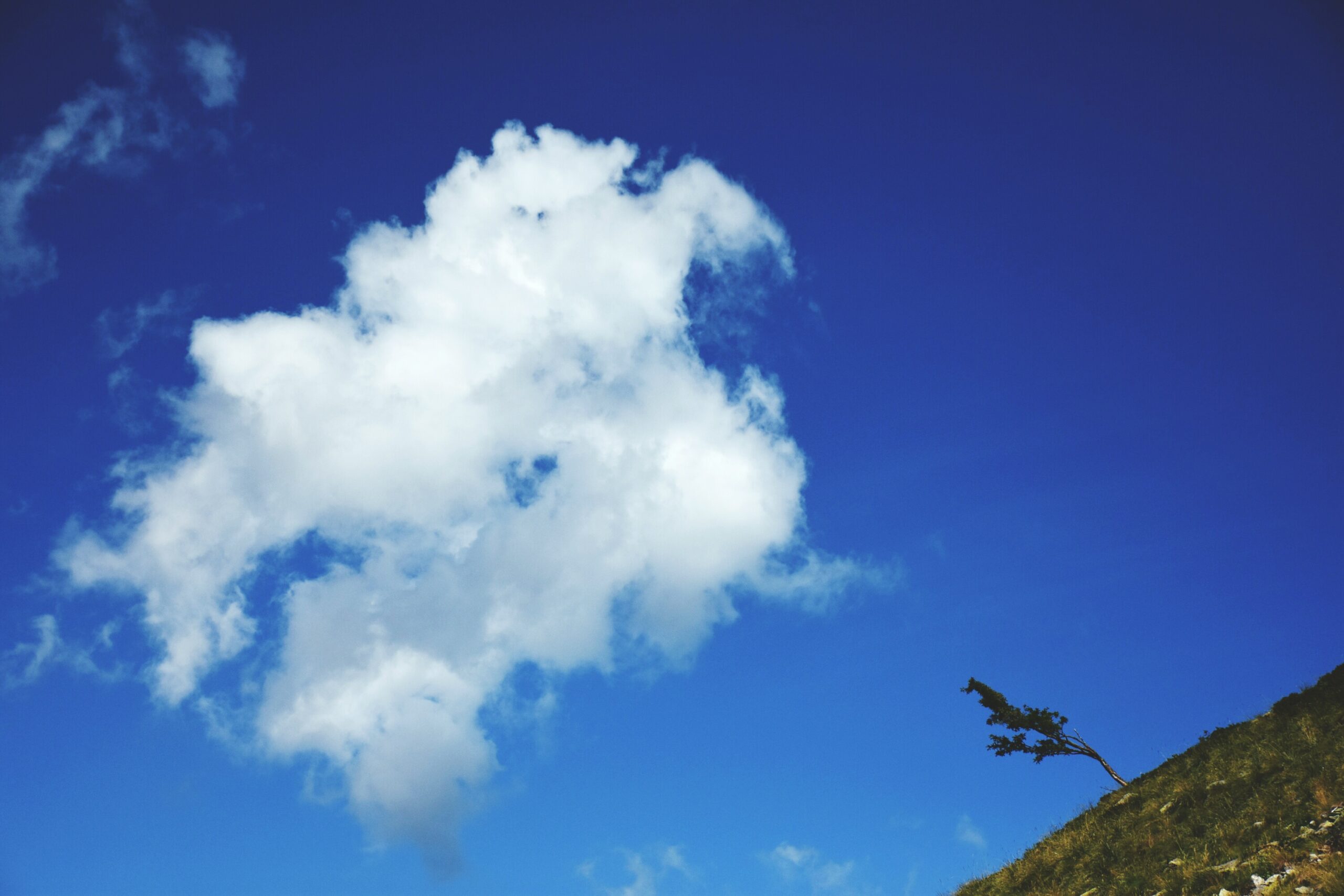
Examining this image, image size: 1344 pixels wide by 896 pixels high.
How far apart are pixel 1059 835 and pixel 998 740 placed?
9681 mm

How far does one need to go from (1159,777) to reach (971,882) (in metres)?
8.05

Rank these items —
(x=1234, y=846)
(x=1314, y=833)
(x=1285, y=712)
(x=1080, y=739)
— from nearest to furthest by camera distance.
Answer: (x=1314, y=833) < (x=1234, y=846) < (x=1285, y=712) < (x=1080, y=739)

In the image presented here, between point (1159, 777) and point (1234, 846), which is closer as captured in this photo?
point (1234, 846)

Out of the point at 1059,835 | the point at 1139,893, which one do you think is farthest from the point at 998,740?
the point at 1139,893

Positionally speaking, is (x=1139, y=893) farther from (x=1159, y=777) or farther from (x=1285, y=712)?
(x=1285, y=712)

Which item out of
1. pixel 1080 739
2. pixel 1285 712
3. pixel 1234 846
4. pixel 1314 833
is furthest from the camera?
pixel 1080 739

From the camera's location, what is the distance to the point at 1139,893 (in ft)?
65.3

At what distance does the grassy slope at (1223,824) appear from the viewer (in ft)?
57.3

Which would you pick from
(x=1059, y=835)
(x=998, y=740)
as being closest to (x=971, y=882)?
(x=1059, y=835)

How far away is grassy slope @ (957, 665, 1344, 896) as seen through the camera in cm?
1747

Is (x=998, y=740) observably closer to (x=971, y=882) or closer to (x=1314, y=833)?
(x=971, y=882)

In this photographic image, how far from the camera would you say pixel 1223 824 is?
2122cm

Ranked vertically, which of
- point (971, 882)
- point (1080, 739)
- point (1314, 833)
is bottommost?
point (1314, 833)

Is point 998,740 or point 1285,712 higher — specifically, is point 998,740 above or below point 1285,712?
above
